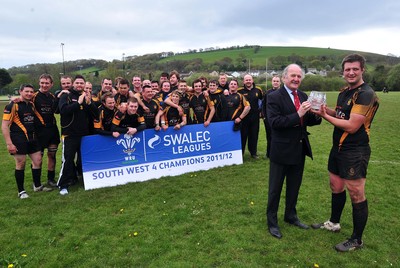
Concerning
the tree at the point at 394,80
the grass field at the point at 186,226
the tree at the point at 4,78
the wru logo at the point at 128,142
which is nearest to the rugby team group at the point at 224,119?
the wru logo at the point at 128,142

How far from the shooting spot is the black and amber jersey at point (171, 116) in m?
7.23

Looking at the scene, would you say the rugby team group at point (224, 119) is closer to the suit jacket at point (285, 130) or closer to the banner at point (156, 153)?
the suit jacket at point (285, 130)

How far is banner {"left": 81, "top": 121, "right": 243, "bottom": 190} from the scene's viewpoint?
644cm

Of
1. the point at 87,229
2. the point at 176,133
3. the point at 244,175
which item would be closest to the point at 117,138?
the point at 176,133

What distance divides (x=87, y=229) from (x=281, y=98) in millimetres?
3581

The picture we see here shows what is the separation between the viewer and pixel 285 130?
402cm

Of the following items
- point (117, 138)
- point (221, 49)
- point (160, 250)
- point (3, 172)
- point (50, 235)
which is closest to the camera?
point (160, 250)

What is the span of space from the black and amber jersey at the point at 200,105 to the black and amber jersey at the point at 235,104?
1.66ft

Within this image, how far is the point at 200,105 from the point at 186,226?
4010 millimetres

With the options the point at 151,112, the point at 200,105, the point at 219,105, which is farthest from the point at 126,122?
the point at 219,105

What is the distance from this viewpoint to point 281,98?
13.1ft

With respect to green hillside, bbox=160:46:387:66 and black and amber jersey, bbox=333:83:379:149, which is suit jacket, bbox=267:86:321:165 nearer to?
black and amber jersey, bbox=333:83:379:149

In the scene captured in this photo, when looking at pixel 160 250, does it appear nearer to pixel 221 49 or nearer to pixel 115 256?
pixel 115 256

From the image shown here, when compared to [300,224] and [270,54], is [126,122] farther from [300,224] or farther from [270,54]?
[270,54]
